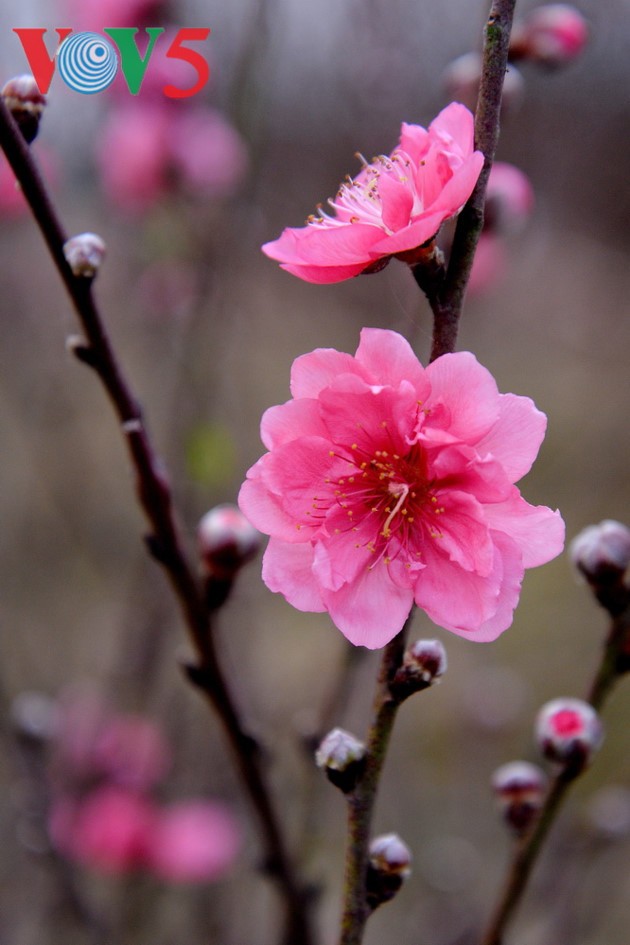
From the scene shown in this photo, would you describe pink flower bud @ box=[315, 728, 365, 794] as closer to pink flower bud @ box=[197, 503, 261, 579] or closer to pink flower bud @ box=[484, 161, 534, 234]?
pink flower bud @ box=[197, 503, 261, 579]

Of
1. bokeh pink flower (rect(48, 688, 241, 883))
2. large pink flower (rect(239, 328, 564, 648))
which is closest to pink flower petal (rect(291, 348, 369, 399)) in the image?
large pink flower (rect(239, 328, 564, 648))

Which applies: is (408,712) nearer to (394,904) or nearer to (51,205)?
(394,904)

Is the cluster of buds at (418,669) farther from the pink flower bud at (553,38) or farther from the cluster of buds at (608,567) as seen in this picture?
the pink flower bud at (553,38)

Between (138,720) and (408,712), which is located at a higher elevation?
(138,720)

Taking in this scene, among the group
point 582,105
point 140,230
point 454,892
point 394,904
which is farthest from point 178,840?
point 582,105

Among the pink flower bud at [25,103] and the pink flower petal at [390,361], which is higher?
the pink flower bud at [25,103]

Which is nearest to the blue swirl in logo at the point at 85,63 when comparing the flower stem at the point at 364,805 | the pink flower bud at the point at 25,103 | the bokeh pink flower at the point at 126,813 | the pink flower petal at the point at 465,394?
the pink flower bud at the point at 25,103

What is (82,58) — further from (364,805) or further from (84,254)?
(364,805)
